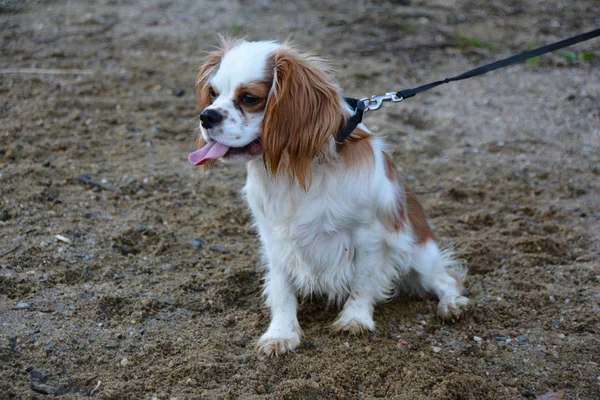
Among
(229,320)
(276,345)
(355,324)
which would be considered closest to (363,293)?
(355,324)

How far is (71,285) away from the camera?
12.1ft

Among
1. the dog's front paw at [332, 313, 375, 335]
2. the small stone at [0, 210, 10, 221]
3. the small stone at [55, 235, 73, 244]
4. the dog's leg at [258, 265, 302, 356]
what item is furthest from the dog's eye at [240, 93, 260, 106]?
the small stone at [0, 210, 10, 221]

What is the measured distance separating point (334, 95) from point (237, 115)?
48cm

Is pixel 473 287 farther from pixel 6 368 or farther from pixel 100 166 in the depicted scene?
pixel 100 166

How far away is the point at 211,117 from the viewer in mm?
3010

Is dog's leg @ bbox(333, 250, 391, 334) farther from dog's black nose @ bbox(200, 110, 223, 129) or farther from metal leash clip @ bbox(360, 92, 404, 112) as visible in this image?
dog's black nose @ bbox(200, 110, 223, 129)

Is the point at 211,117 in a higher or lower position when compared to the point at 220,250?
higher

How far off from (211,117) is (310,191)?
24.3 inches

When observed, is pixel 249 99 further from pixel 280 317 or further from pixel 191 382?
pixel 191 382

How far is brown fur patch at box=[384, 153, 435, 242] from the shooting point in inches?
140

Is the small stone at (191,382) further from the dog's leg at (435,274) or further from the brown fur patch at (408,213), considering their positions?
the dog's leg at (435,274)

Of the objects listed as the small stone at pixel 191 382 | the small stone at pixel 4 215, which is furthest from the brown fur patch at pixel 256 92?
the small stone at pixel 4 215

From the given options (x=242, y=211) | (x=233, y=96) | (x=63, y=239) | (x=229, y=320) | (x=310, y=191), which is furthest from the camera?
(x=242, y=211)

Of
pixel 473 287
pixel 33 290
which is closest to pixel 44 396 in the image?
pixel 33 290
